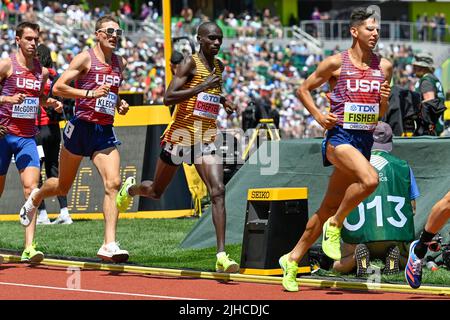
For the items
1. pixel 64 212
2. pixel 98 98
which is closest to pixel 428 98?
pixel 64 212

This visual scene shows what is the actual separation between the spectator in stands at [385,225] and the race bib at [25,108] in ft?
11.4

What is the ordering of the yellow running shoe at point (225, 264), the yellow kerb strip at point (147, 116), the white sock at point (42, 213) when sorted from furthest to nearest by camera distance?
the yellow kerb strip at point (147, 116), the white sock at point (42, 213), the yellow running shoe at point (225, 264)

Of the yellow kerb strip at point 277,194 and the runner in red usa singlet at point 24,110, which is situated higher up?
the runner in red usa singlet at point 24,110

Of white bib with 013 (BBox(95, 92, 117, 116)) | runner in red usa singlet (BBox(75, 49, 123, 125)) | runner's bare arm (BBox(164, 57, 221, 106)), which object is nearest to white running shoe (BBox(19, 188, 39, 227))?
runner in red usa singlet (BBox(75, 49, 123, 125))

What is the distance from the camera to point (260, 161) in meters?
12.7

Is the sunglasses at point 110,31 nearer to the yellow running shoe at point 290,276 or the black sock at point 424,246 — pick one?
the yellow running shoe at point 290,276

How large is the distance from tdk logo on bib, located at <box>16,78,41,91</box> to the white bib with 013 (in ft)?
3.10

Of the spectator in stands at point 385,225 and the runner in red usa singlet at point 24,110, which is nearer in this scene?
the spectator in stands at point 385,225

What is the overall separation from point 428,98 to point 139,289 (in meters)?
7.38

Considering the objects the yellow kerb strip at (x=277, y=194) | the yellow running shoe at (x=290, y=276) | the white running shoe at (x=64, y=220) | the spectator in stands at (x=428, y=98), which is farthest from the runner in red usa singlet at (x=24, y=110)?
the spectator in stands at (x=428, y=98)

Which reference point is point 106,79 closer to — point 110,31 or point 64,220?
point 110,31

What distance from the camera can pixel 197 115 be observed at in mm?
10977

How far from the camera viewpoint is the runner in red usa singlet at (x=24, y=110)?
12.0 meters
